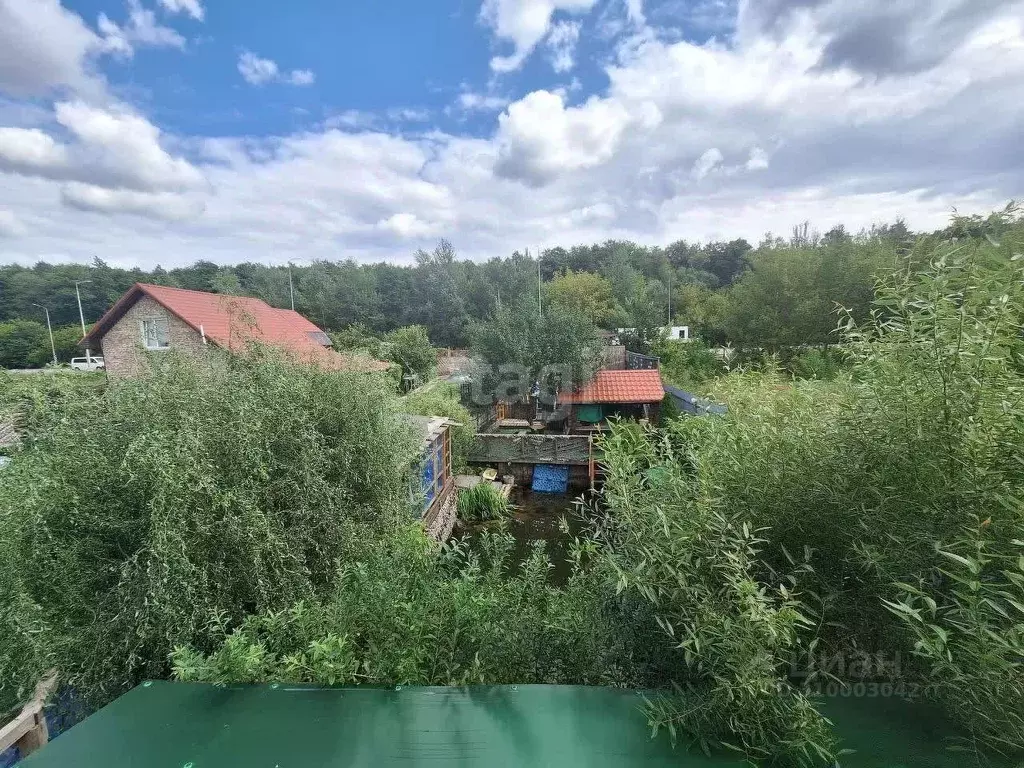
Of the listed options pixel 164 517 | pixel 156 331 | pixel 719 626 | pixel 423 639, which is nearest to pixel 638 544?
pixel 719 626

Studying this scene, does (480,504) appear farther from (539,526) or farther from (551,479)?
(551,479)

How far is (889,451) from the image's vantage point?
1518mm

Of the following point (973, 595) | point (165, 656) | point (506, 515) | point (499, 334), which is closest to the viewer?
point (973, 595)

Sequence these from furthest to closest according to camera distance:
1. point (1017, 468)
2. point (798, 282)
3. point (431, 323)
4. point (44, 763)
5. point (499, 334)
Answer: point (431, 323) < point (798, 282) < point (499, 334) < point (44, 763) < point (1017, 468)

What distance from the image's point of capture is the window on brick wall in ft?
36.8

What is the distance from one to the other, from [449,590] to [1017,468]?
7.58 feet

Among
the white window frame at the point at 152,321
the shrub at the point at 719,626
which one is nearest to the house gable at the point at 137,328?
the white window frame at the point at 152,321

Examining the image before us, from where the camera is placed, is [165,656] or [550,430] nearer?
[165,656]

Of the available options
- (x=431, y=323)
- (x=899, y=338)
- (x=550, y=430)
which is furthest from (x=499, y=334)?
(x=431, y=323)

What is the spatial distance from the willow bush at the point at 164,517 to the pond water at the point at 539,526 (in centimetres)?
480

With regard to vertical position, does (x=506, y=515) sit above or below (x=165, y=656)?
below

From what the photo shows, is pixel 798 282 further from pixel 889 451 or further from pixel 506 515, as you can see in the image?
Answer: pixel 889 451

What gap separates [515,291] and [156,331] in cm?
1742

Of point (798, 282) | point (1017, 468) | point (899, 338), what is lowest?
point (1017, 468)
